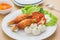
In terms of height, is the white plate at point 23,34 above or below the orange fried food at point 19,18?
below

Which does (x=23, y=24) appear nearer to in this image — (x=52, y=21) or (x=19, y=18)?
(x=19, y=18)

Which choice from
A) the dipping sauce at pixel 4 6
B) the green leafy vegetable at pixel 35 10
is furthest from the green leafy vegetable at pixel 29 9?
the dipping sauce at pixel 4 6

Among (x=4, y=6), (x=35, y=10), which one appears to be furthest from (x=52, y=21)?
(x=4, y=6)

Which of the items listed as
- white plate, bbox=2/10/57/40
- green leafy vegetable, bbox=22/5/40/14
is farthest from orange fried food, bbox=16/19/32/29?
green leafy vegetable, bbox=22/5/40/14

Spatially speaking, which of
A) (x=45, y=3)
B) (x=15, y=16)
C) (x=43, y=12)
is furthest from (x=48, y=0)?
(x=15, y=16)

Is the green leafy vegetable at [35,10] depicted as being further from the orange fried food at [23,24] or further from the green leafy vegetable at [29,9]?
the orange fried food at [23,24]

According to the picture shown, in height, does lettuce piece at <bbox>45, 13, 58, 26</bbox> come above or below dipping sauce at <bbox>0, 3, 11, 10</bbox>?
below

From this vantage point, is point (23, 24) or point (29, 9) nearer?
point (23, 24)

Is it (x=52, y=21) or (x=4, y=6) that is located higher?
(x=4, y=6)

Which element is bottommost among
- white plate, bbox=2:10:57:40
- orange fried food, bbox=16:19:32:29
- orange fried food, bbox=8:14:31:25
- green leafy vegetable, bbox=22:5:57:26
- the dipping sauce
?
white plate, bbox=2:10:57:40

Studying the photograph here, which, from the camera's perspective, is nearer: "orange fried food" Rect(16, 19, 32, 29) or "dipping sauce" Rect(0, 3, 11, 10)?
"orange fried food" Rect(16, 19, 32, 29)

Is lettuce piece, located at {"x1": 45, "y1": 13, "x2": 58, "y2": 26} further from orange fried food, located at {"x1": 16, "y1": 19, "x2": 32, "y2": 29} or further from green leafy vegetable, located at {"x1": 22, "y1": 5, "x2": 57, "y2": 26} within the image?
orange fried food, located at {"x1": 16, "y1": 19, "x2": 32, "y2": 29}
